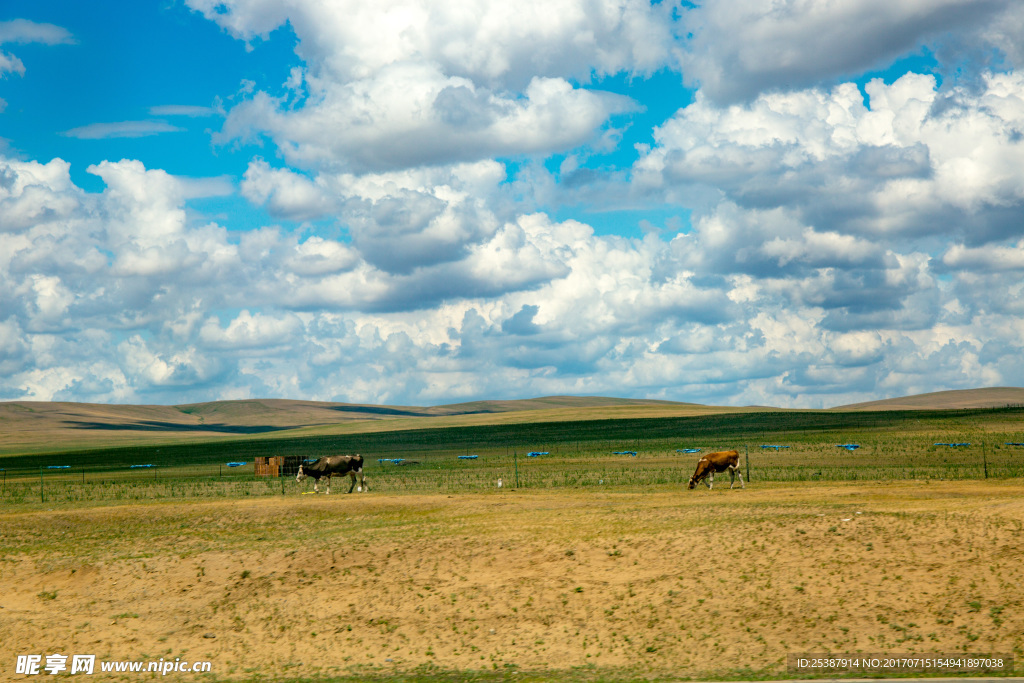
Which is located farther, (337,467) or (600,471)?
(600,471)


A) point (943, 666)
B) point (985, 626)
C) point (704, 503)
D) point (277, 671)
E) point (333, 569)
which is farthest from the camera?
point (704, 503)

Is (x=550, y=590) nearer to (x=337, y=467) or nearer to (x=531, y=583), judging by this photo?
(x=531, y=583)

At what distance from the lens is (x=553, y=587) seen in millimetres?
23938

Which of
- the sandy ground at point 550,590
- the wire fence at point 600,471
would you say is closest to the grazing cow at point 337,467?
the wire fence at point 600,471

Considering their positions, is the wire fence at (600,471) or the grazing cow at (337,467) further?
the grazing cow at (337,467)

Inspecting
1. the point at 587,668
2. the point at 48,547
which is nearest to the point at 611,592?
the point at 587,668

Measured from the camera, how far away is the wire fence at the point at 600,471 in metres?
45.9

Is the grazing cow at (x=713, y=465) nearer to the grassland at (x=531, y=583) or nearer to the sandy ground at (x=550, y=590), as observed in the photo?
the grassland at (x=531, y=583)

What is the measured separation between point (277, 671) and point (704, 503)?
58.4ft

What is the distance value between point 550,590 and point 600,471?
31.5 metres

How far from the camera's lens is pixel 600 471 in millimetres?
54938

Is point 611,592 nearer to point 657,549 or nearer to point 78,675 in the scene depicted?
point 657,549

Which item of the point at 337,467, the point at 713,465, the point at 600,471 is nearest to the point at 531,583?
the point at 713,465

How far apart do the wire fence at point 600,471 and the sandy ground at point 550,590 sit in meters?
14.2
